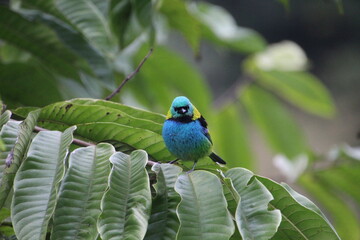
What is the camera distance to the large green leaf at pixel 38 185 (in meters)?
1.14

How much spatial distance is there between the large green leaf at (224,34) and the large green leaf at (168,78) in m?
0.22

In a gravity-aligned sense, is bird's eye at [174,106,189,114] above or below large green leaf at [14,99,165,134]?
below

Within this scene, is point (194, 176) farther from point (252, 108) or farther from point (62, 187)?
point (252, 108)

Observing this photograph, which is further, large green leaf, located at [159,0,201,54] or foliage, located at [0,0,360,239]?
large green leaf, located at [159,0,201,54]

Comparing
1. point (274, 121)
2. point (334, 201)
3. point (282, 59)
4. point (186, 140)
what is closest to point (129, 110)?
point (186, 140)

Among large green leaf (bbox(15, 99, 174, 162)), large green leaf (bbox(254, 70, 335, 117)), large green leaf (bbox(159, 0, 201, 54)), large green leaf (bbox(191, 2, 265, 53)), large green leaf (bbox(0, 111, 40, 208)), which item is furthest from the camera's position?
large green leaf (bbox(254, 70, 335, 117))

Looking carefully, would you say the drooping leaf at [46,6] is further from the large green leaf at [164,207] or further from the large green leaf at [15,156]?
the large green leaf at [164,207]

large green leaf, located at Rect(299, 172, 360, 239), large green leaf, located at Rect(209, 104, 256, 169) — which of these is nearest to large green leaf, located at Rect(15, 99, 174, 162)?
large green leaf, located at Rect(299, 172, 360, 239)

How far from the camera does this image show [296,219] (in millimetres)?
1323

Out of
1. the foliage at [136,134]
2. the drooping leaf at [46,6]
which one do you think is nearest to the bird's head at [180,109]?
the foliage at [136,134]

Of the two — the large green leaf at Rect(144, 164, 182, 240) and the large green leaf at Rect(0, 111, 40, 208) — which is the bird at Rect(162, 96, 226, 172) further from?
the large green leaf at Rect(0, 111, 40, 208)

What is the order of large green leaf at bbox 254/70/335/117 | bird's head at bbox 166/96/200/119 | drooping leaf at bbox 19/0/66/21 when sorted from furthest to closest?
1. large green leaf at bbox 254/70/335/117
2. drooping leaf at bbox 19/0/66/21
3. bird's head at bbox 166/96/200/119

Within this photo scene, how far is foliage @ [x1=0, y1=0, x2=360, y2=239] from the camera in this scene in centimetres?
119

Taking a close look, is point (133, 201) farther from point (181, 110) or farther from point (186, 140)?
point (181, 110)
